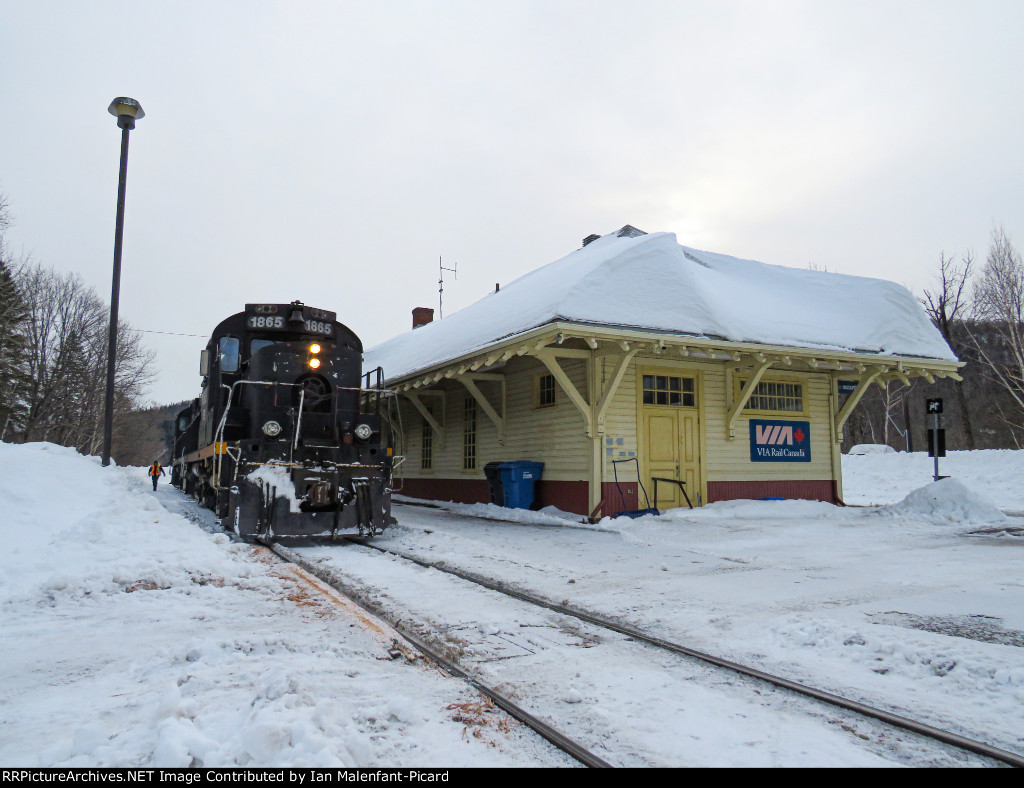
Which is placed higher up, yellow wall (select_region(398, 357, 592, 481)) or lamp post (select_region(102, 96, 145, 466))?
lamp post (select_region(102, 96, 145, 466))

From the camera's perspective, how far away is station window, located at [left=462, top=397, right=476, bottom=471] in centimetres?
1683

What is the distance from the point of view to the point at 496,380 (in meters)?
15.5

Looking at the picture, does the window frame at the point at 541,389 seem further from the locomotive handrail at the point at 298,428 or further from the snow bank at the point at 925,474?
the snow bank at the point at 925,474

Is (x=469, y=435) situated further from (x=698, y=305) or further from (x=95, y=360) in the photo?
(x=95, y=360)

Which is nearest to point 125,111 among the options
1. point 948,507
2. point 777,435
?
point 777,435

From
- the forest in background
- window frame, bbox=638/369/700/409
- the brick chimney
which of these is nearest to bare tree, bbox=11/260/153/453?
the forest in background

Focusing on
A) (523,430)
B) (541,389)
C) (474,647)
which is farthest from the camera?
(523,430)

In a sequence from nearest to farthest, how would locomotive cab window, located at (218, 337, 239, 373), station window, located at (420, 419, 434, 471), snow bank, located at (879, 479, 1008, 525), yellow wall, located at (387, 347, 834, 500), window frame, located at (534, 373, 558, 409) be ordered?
locomotive cab window, located at (218, 337, 239, 373)
snow bank, located at (879, 479, 1008, 525)
yellow wall, located at (387, 347, 834, 500)
window frame, located at (534, 373, 558, 409)
station window, located at (420, 419, 434, 471)

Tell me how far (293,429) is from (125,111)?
972 centimetres

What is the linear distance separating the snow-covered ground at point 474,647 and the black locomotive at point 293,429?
2.05 feet

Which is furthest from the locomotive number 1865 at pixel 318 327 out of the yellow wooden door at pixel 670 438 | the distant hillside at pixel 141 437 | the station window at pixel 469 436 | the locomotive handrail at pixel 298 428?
the distant hillside at pixel 141 437

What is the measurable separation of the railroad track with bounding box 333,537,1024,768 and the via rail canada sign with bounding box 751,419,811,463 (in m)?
9.55

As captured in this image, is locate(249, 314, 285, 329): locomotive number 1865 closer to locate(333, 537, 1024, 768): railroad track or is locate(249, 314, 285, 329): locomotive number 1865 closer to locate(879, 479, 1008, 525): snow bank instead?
locate(333, 537, 1024, 768): railroad track

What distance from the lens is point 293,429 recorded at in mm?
9633
